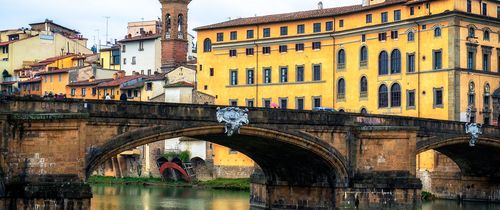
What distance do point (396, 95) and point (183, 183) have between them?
885 inches

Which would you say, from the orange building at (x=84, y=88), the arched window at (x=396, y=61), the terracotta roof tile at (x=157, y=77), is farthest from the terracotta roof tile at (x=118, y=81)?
the arched window at (x=396, y=61)

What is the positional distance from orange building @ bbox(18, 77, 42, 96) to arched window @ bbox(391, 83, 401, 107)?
42.9m

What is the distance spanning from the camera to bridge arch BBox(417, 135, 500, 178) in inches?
2596

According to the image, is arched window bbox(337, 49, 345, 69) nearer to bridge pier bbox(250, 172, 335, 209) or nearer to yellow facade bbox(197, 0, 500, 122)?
yellow facade bbox(197, 0, 500, 122)

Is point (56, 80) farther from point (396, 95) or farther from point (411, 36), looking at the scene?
point (411, 36)

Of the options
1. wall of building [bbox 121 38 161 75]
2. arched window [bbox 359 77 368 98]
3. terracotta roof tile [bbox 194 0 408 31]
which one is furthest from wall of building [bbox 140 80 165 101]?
arched window [bbox 359 77 368 98]

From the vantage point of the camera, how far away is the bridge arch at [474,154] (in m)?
65.9

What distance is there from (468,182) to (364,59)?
14.3m

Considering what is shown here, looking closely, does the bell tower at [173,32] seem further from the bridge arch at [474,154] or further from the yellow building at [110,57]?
the bridge arch at [474,154]

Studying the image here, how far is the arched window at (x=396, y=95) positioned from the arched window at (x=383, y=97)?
0.64 m

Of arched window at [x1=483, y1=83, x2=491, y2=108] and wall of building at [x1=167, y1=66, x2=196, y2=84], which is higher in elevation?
wall of building at [x1=167, y1=66, x2=196, y2=84]

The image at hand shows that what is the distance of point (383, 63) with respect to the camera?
82.1 metres

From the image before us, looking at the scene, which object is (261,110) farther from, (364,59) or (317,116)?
(364,59)

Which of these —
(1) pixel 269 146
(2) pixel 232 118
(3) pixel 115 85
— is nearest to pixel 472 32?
(1) pixel 269 146
